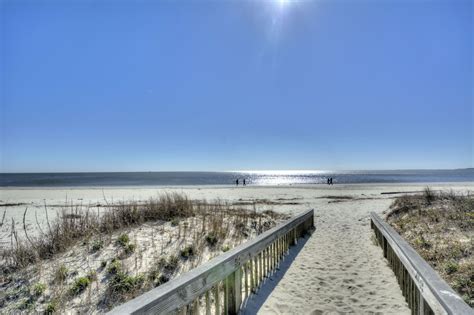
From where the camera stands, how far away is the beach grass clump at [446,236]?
5.51 meters

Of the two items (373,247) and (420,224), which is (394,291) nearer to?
(373,247)

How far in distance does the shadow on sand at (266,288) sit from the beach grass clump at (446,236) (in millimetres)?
2872

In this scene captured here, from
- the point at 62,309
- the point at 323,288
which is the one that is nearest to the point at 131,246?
the point at 62,309

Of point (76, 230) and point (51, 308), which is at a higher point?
point (76, 230)

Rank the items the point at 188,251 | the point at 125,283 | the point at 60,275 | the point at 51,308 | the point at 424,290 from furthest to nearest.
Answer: the point at 188,251 < the point at 60,275 < the point at 125,283 < the point at 51,308 < the point at 424,290

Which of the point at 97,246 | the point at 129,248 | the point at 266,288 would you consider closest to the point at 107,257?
the point at 129,248

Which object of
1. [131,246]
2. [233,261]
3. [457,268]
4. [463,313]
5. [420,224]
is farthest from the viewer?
[420,224]

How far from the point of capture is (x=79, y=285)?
5.80 metres

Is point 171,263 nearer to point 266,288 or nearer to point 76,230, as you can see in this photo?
point 266,288

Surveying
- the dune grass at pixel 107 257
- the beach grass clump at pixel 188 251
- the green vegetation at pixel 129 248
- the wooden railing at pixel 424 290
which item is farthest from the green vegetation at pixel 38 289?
the wooden railing at pixel 424 290

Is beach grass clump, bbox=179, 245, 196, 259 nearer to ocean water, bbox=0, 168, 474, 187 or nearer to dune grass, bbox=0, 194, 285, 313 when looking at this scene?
dune grass, bbox=0, 194, 285, 313

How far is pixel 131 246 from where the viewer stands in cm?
732

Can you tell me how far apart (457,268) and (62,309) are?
22.8 ft

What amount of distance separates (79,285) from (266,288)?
11.3 feet
